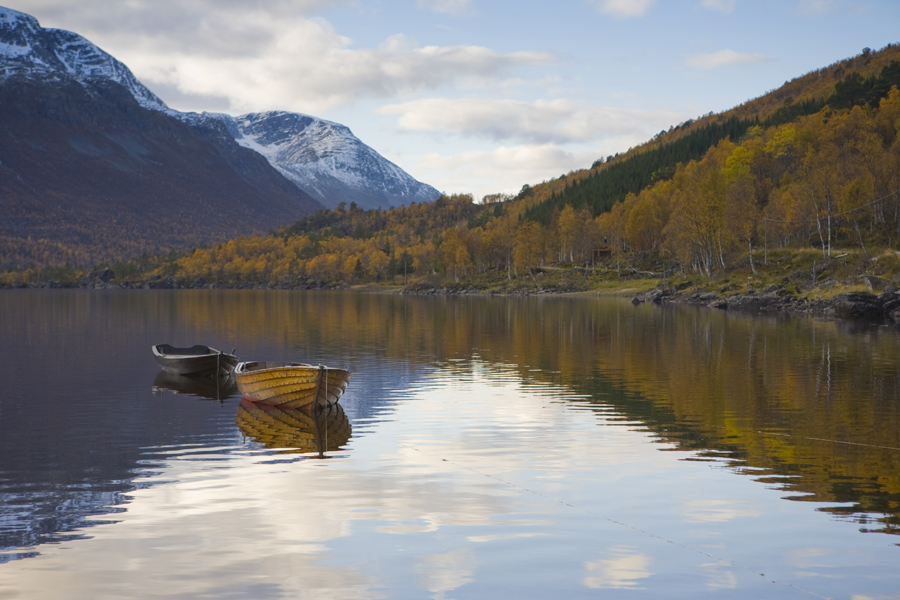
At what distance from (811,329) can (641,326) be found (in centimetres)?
1499

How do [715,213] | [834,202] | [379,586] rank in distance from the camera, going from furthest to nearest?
[715,213], [834,202], [379,586]

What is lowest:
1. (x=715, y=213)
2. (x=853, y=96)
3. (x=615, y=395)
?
(x=615, y=395)

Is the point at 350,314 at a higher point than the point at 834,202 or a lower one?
lower

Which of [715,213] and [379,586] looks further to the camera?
[715,213]

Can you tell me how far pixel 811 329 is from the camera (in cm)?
6900

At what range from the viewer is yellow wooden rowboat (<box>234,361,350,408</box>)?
31.3m

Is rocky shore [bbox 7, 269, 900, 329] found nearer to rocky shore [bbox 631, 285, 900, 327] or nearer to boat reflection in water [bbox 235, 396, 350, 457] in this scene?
rocky shore [bbox 631, 285, 900, 327]

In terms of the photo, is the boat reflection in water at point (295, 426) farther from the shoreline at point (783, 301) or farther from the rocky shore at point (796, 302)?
the rocky shore at point (796, 302)

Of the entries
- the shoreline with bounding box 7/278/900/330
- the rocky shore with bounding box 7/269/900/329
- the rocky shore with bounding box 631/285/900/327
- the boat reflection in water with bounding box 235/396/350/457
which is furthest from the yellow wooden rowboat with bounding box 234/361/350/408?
the rocky shore with bounding box 631/285/900/327

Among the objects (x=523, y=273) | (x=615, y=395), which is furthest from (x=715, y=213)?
(x=615, y=395)

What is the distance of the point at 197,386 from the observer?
42.2m

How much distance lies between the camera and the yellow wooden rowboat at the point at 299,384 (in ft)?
103

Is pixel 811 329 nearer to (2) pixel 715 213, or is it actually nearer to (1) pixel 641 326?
(1) pixel 641 326

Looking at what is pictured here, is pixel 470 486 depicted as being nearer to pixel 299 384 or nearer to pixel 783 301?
pixel 299 384
